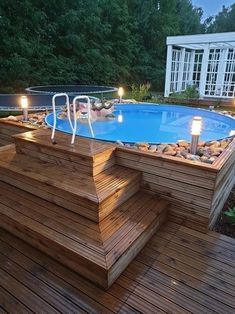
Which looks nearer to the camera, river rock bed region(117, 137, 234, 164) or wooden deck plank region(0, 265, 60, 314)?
wooden deck plank region(0, 265, 60, 314)

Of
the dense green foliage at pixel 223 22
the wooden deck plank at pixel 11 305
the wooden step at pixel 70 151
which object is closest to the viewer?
the wooden deck plank at pixel 11 305

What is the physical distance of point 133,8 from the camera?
53.2 feet

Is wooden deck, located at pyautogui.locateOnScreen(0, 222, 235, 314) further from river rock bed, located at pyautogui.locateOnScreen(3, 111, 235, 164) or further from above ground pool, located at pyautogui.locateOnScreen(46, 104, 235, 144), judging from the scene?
above ground pool, located at pyautogui.locateOnScreen(46, 104, 235, 144)

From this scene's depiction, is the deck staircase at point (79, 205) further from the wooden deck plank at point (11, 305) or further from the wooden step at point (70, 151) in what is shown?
the wooden deck plank at point (11, 305)

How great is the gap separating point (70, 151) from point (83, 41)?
39.9 feet

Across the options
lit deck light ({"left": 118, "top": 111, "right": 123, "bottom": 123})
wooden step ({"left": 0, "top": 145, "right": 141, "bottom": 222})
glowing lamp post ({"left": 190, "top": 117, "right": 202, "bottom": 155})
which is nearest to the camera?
wooden step ({"left": 0, "top": 145, "right": 141, "bottom": 222})

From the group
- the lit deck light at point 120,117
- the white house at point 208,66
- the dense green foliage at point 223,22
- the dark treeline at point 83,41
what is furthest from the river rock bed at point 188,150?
the dense green foliage at point 223,22

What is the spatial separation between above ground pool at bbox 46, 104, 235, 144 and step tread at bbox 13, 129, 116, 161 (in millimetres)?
884

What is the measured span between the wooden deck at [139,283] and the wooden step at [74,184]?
1.64ft

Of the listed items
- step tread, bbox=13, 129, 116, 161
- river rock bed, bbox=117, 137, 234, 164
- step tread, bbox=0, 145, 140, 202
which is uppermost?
step tread, bbox=13, 129, 116, 161

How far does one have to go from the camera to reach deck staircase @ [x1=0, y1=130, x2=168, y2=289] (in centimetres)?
191

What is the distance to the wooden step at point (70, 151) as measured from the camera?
2.51 m

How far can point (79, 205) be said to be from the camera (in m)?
2.24

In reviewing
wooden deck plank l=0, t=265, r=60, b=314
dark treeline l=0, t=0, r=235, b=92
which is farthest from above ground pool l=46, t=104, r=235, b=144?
dark treeline l=0, t=0, r=235, b=92
